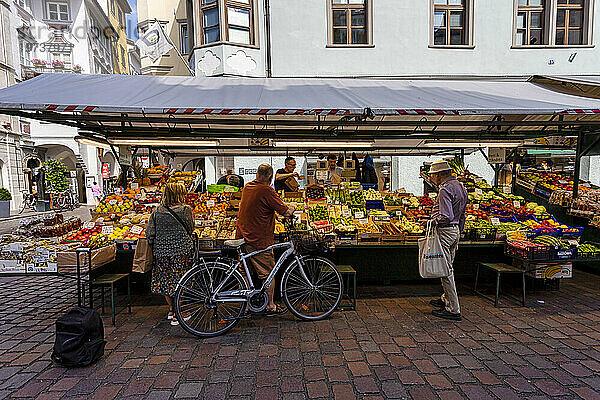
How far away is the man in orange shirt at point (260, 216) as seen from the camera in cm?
439

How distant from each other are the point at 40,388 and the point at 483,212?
21.5 feet

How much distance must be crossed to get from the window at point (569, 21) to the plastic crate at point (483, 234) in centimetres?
1162

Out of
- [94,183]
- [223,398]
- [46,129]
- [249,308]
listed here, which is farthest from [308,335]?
[46,129]

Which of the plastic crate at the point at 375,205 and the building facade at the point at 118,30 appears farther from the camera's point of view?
the building facade at the point at 118,30

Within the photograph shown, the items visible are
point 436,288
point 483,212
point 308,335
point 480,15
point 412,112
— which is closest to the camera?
point 308,335

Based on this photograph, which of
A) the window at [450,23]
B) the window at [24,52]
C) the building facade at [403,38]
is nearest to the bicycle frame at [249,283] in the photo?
the building facade at [403,38]

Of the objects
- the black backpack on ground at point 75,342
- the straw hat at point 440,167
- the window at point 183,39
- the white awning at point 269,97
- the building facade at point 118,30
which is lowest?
the black backpack on ground at point 75,342

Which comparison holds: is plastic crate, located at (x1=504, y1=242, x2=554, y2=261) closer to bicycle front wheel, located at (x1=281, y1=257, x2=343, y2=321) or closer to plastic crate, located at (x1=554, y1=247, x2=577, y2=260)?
plastic crate, located at (x1=554, y1=247, x2=577, y2=260)

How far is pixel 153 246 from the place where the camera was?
4367 millimetres

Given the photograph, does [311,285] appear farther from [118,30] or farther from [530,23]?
[118,30]

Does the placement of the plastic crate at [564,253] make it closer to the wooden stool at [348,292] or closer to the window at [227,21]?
the wooden stool at [348,292]

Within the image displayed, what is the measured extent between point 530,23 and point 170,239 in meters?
14.7

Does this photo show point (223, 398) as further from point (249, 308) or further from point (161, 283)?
point (161, 283)

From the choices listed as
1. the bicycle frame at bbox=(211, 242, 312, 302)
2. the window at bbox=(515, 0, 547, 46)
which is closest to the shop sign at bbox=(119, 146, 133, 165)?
the bicycle frame at bbox=(211, 242, 312, 302)
